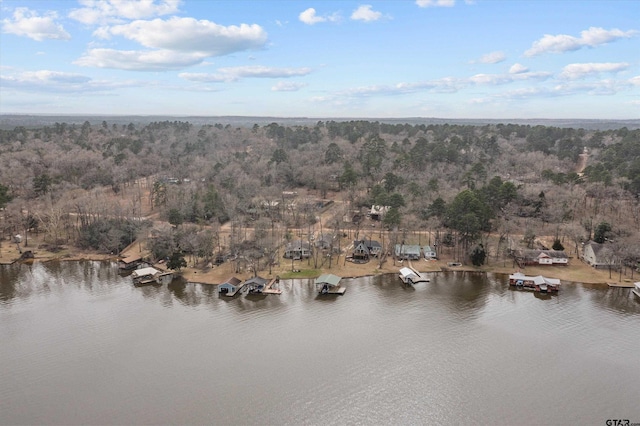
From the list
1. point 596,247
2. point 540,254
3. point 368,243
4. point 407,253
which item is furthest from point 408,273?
point 596,247

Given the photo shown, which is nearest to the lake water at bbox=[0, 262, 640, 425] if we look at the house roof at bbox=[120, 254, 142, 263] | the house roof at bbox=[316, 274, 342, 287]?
the house roof at bbox=[316, 274, 342, 287]

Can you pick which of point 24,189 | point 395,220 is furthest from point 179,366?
point 24,189

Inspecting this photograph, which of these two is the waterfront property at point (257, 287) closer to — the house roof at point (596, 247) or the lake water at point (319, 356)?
the lake water at point (319, 356)

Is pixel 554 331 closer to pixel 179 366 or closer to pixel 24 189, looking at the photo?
pixel 179 366

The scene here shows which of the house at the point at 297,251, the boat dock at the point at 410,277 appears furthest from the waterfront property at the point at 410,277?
the house at the point at 297,251

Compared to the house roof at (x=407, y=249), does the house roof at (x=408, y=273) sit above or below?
below
